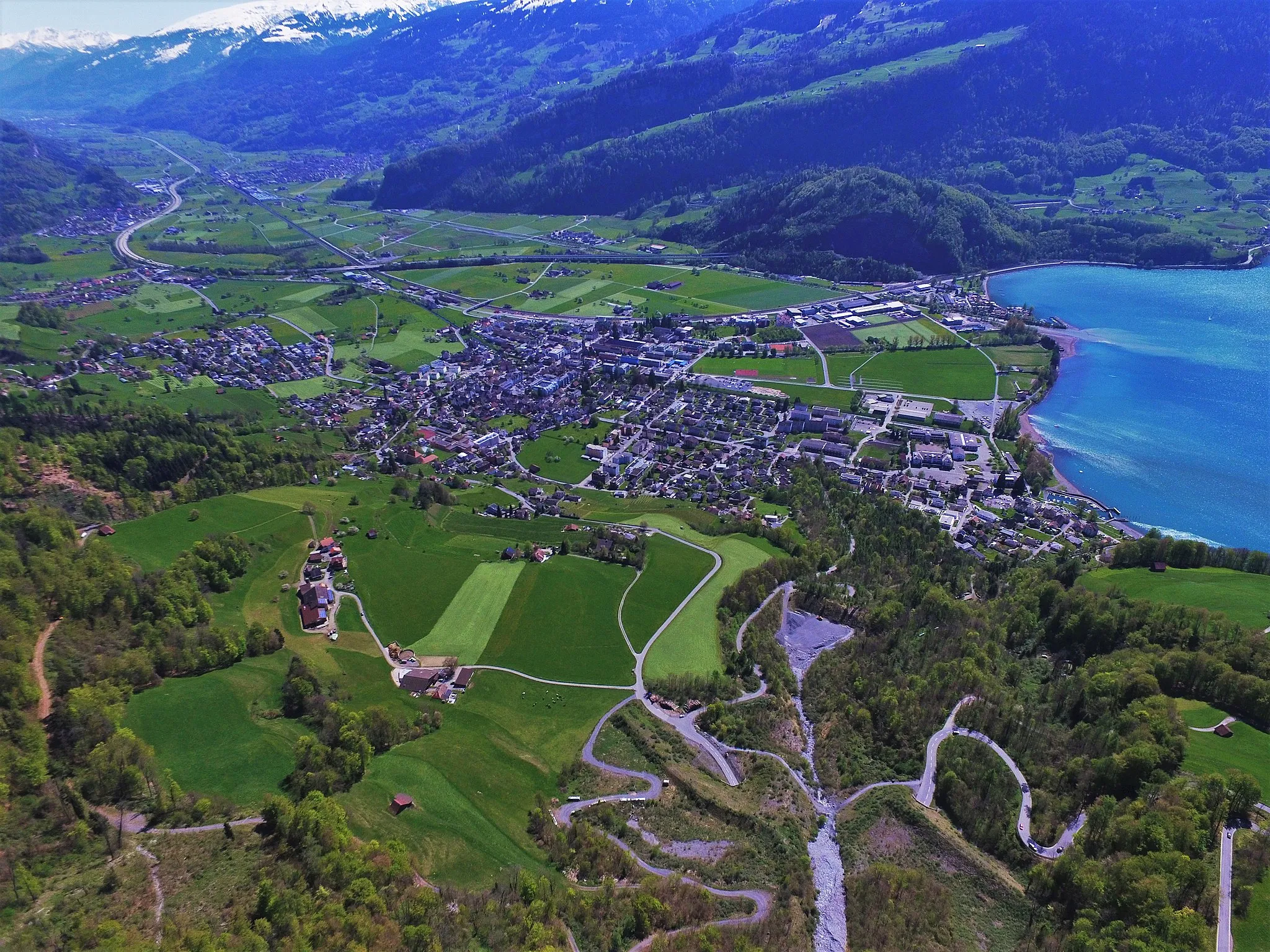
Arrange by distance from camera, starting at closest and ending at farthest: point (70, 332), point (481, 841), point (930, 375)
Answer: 1. point (481, 841)
2. point (930, 375)
3. point (70, 332)

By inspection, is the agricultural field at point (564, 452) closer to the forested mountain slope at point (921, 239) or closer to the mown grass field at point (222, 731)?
the mown grass field at point (222, 731)

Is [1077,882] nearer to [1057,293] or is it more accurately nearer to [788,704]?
[788,704]

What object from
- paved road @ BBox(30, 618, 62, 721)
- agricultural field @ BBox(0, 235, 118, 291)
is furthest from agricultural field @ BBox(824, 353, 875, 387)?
agricultural field @ BBox(0, 235, 118, 291)

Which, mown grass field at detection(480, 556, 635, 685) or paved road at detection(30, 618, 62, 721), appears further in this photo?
mown grass field at detection(480, 556, 635, 685)

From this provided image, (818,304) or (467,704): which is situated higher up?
(818,304)

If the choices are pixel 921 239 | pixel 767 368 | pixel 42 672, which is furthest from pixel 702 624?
pixel 921 239

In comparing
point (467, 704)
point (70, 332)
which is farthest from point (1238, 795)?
point (70, 332)

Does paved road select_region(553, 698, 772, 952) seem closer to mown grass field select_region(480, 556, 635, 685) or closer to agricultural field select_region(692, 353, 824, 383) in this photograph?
mown grass field select_region(480, 556, 635, 685)
